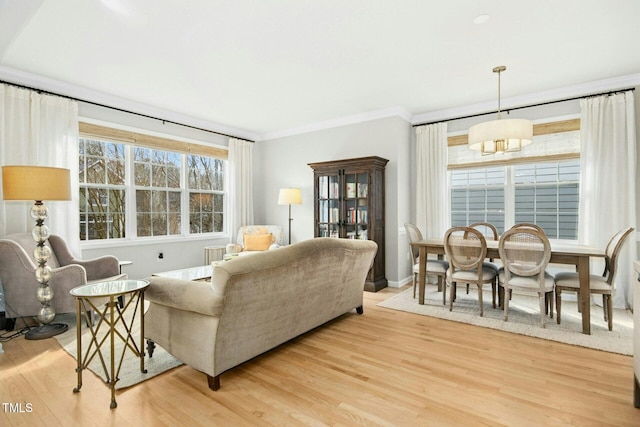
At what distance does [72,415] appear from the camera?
185cm

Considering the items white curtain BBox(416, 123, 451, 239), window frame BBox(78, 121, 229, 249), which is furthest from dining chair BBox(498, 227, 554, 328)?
window frame BBox(78, 121, 229, 249)

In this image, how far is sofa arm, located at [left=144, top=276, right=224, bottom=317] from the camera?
6.51 feet

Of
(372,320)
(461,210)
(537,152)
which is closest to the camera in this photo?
(372,320)

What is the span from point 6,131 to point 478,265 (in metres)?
5.23

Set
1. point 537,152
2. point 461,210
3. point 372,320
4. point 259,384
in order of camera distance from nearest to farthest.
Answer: point 259,384 → point 372,320 → point 537,152 → point 461,210

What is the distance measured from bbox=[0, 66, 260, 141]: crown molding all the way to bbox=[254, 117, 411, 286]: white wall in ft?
3.90

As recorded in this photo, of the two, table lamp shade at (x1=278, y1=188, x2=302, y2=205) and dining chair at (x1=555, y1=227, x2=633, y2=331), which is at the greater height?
table lamp shade at (x1=278, y1=188, x2=302, y2=205)

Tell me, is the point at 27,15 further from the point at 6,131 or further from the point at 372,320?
the point at 372,320

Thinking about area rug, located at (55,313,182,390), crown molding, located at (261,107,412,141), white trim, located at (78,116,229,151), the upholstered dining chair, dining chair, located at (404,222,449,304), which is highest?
crown molding, located at (261,107,412,141)

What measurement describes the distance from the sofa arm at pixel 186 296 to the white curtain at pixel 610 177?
4395 millimetres

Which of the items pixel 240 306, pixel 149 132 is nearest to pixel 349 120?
pixel 149 132

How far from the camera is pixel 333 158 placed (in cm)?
550

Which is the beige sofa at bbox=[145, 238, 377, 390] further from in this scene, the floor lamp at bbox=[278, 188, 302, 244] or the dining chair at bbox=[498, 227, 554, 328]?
the floor lamp at bbox=[278, 188, 302, 244]

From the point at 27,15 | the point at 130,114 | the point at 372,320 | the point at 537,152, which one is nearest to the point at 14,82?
the point at 130,114
